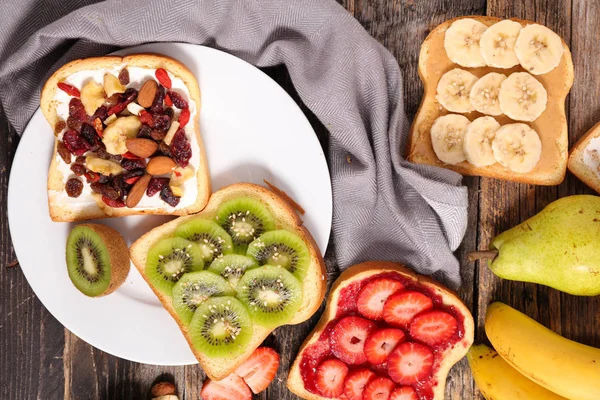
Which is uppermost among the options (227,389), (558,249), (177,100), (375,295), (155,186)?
(177,100)

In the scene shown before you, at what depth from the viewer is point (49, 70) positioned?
279 centimetres

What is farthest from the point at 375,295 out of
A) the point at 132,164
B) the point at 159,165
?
the point at 132,164

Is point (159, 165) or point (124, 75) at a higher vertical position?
point (124, 75)

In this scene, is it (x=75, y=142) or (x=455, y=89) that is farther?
(x=455, y=89)

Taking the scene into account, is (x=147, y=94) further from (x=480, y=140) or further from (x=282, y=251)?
(x=480, y=140)

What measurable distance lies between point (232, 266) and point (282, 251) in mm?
240

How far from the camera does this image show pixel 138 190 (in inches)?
100

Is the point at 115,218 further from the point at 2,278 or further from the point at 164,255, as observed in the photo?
the point at 2,278

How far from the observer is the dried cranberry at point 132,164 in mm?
2568

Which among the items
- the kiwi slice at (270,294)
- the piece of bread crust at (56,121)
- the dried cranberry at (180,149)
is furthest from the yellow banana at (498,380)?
the dried cranberry at (180,149)

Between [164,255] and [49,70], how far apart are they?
1052 mm

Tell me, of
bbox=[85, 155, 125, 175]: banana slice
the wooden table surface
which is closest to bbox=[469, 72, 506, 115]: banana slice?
the wooden table surface

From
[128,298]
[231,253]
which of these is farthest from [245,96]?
[128,298]

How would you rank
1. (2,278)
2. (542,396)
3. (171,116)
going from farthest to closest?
(2,278) < (542,396) < (171,116)
